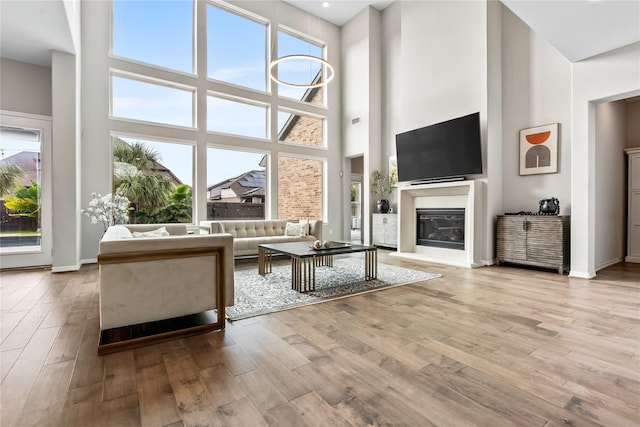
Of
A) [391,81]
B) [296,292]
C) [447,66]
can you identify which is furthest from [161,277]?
[391,81]

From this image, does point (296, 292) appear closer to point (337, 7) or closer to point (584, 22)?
Result: point (584, 22)

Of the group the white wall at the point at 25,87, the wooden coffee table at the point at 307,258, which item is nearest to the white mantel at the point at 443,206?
the wooden coffee table at the point at 307,258

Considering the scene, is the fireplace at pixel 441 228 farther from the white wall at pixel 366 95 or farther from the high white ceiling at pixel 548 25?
the high white ceiling at pixel 548 25

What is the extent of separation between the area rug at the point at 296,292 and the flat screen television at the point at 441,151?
2081 mm

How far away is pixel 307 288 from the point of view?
12.5ft

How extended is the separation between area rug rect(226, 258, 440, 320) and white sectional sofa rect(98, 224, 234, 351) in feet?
1.47

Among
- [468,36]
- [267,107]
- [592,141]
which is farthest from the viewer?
[267,107]

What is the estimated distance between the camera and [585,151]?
4.43 meters

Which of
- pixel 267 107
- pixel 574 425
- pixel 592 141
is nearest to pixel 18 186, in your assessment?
pixel 267 107

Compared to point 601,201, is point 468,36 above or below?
above

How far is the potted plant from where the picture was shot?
7.85 m

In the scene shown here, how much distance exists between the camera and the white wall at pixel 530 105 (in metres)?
5.02

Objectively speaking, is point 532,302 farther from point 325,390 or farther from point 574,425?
point 325,390

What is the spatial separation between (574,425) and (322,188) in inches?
296
